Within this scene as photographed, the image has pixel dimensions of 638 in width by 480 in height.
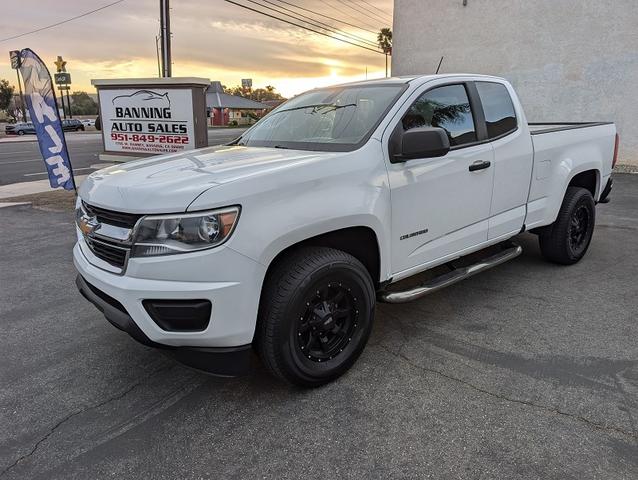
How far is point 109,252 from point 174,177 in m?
0.55

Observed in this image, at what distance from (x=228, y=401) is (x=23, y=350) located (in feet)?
5.85

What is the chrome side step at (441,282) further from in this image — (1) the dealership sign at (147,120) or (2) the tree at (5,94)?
(2) the tree at (5,94)

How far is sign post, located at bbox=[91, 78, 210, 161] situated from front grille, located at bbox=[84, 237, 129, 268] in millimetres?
7201

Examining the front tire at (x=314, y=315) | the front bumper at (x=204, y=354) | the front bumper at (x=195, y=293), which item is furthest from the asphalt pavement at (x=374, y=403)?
the front bumper at (x=195, y=293)

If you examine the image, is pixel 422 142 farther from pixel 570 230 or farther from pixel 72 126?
pixel 72 126

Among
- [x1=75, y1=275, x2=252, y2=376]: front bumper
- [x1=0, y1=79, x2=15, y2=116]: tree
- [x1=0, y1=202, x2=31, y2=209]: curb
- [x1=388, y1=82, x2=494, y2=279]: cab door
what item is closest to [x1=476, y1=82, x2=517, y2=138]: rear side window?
[x1=388, y1=82, x2=494, y2=279]: cab door

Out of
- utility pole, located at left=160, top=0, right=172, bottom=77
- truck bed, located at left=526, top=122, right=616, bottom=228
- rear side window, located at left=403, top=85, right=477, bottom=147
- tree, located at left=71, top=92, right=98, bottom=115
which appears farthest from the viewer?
tree, located at left=71, top=92, right=98, bottom=115

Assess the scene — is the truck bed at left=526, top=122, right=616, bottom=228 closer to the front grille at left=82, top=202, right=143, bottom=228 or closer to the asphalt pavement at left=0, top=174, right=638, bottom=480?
the asphalt pavement at left=0, top=174, right=638, bottom=480

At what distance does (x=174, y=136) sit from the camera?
9984 mm

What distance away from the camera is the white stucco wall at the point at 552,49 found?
496 inches

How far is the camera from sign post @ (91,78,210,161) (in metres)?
9.67

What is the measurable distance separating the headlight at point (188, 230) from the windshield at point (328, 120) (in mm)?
1056

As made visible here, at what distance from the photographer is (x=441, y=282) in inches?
147

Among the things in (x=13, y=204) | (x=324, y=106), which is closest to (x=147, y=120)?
(x=13, y=204)
